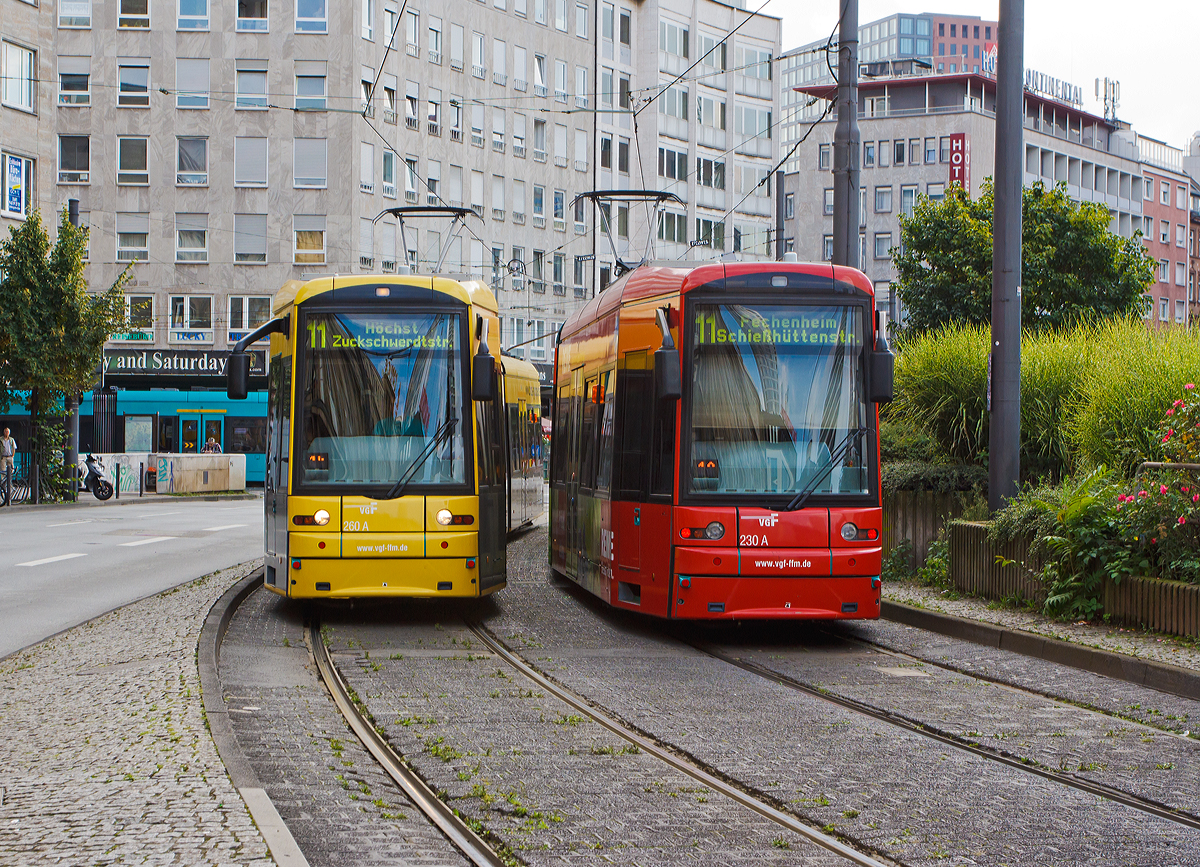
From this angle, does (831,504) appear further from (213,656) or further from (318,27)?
(318,27)

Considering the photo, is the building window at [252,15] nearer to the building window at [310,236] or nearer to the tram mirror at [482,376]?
the building window at [310,236]

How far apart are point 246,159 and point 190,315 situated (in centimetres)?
660

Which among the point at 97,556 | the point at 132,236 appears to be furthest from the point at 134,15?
the point at 97,556

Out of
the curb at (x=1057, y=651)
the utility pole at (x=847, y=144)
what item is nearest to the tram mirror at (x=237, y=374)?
the curb at (x=1057, y=651)

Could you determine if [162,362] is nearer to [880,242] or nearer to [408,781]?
[880,242]

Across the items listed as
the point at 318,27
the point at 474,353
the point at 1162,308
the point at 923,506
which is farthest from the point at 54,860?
the point at 1162,308

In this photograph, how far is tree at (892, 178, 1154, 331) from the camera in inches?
1834

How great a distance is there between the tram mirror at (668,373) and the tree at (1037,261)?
3578 centimetres

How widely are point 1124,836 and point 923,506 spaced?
10.5 metres

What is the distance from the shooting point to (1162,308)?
109 metres

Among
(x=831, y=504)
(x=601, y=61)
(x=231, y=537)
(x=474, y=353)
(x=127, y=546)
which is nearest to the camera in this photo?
(x=831, y=504)

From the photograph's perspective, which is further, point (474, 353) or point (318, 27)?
point (318, 27)

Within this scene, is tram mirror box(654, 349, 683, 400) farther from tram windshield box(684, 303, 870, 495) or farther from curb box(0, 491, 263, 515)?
curb box(0, 491, 263, 515)

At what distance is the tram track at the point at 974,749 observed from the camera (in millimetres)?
6461
